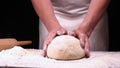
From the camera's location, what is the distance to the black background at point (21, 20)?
6.77 ft

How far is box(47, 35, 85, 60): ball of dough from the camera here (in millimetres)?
1061

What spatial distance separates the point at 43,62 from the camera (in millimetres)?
990

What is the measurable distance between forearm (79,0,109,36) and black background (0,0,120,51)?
27.1 inches

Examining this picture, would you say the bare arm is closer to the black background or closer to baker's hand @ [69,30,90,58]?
baker's hand @ [69,30,90,58]

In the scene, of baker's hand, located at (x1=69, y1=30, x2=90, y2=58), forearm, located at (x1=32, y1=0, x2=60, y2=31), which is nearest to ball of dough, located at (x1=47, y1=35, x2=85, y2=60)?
baker's hand, located at (x1=69, y1=30, x2=90, y2=58)

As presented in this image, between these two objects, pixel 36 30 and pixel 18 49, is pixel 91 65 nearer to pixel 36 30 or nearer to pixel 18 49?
pixel 18 49

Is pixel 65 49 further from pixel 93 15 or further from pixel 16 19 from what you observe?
pixel 16 19

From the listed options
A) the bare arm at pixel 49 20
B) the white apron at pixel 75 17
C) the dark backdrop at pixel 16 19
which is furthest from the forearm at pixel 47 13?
the dark backdrop at pixel 16 19

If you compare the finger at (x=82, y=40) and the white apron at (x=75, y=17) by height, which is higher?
the white apron at (x=75, y=17)

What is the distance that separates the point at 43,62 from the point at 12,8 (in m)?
1.16

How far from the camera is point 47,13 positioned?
1335mm

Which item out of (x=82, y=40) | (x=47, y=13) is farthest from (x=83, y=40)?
(x=47, y=13)

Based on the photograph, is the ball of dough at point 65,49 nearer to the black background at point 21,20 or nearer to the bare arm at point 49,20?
the bare arm at point 49,20

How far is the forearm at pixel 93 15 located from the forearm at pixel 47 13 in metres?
0.14
